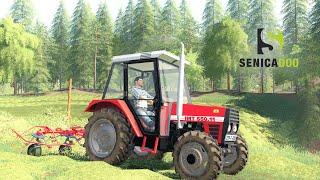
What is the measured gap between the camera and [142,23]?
59.9m

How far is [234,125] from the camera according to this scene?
1012 cm

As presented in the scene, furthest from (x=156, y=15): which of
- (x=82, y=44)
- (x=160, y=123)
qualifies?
(x=160, y=123)

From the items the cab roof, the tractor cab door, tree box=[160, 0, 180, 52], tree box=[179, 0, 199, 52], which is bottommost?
the tractor cab door

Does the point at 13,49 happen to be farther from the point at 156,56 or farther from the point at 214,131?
the point at 214,131

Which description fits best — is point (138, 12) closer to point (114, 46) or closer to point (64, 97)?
point (114, 46)

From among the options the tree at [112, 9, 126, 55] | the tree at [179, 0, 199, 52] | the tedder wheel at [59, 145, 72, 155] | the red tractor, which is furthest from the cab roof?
the tree at [112, 9, 126, 55]

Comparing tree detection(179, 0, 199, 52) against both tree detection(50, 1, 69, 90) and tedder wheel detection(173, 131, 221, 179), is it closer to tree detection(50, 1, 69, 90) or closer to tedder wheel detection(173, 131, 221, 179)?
tree detection(50, 1, 69, 90)

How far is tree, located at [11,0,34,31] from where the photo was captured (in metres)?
61.7

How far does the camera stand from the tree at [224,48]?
48188mm

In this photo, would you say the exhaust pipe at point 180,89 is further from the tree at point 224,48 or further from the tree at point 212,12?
the tree at point 212,12

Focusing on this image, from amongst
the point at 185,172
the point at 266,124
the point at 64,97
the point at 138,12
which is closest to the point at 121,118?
the point at 185,172

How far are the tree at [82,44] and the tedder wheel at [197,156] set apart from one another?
51239 millimetres

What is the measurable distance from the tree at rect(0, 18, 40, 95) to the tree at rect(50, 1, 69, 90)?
11925 mm

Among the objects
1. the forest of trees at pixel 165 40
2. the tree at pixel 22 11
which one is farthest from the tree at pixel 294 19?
the tree at pixel 22 11
